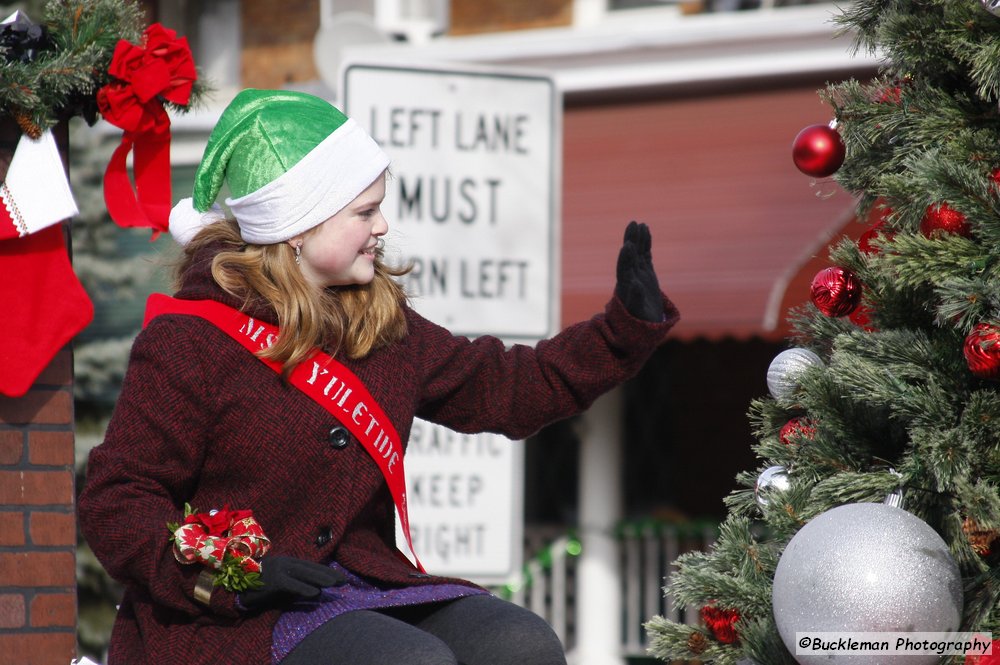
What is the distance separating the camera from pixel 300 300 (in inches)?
106

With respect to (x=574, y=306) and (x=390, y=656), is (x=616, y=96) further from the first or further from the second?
(x=390, y=656)

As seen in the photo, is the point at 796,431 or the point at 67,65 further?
the point at 67,65

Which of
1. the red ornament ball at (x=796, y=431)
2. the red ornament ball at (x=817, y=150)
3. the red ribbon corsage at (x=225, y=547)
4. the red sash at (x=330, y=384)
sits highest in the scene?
the red ornament ball at (x=817, y=150)

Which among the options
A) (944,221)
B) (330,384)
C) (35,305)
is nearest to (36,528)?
(35,305)

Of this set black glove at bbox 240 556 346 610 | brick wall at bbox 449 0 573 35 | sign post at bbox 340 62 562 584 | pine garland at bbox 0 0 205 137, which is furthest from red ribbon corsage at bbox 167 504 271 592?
brick wall at bbox 449 0 573 35

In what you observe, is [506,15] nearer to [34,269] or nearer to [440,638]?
[34,269]

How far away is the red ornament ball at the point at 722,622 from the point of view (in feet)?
8.91

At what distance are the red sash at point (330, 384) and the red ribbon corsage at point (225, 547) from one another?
1.01ft

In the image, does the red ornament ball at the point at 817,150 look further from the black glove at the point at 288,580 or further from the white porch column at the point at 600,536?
the white porch column at the point at 600,536

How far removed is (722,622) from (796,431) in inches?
16.1

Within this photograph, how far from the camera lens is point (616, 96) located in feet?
29.6

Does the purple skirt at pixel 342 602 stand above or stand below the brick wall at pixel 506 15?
below

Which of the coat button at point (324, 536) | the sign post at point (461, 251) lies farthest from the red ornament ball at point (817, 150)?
the sign post at point (461, 251)

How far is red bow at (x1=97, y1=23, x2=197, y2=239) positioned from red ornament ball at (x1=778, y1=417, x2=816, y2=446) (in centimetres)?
163
